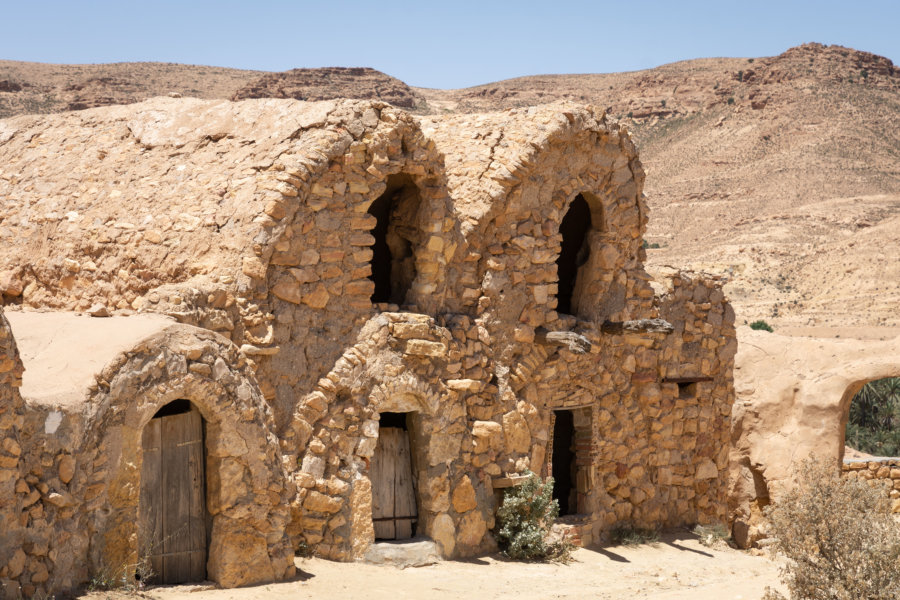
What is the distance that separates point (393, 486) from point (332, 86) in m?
55.1

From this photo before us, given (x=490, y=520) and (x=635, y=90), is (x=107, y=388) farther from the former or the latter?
(x=635, y=90)

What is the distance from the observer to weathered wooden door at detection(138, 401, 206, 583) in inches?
345

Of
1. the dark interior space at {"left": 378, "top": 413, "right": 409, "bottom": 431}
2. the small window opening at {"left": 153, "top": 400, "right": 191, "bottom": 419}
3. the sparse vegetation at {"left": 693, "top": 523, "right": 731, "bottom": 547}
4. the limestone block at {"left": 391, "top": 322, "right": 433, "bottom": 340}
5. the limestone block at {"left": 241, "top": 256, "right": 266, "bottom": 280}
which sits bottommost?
the sparse vegetation at {"left": 693, "top": 523, "right": 731, "bottom": 547}

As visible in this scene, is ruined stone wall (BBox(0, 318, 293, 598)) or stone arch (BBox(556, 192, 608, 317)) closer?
ruined stone wall (BBox(0, 318, 293, 598))

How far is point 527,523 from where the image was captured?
1213 cm

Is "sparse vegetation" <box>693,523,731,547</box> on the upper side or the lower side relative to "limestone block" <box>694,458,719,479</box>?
lower

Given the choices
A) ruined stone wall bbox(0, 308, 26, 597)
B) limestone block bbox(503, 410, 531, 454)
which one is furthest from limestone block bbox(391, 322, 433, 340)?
ruined stone wall bbox(0, 308, 26, 597)

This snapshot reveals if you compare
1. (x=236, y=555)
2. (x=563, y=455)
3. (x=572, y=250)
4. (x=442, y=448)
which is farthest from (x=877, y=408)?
(x=236, y=555)

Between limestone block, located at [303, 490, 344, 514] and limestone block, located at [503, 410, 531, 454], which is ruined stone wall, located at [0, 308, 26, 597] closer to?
limestone block, located at [303, 490, 344, 514]

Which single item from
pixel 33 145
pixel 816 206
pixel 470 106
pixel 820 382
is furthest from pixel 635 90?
pixel 33 145

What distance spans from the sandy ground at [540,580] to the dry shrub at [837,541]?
1.22 meters

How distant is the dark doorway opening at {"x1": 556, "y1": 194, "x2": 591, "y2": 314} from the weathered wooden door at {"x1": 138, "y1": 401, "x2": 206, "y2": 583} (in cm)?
623

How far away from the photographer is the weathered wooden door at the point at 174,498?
28.8 feet

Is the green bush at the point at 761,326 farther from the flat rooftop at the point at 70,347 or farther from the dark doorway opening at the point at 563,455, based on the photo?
the flat rooftop at the point at 70,347
